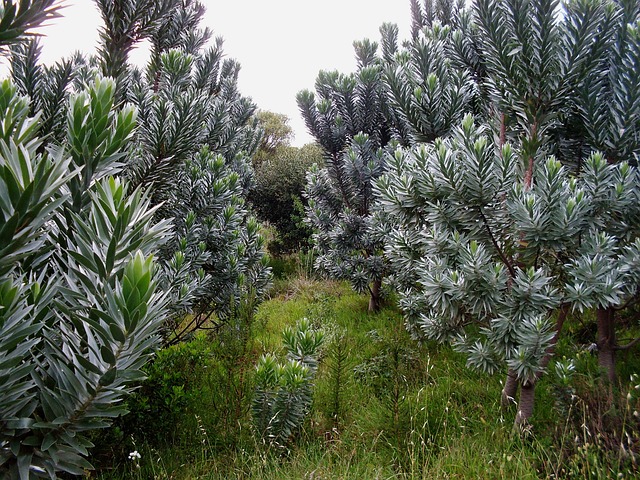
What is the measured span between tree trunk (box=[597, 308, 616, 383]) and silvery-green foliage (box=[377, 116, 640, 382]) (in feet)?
1.95

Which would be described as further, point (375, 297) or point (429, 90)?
point (375, 297)

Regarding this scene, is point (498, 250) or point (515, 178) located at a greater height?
point (515, 178)

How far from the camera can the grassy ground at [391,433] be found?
7.68 feet

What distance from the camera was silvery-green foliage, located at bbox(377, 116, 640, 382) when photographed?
234cm

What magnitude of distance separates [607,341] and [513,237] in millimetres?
1208

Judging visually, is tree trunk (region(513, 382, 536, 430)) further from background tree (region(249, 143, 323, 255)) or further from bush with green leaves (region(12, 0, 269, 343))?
background tree (region(249, 143, 323, 255))

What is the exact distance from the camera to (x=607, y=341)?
3039 millimetres

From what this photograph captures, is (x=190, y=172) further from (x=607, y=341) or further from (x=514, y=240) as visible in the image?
(x=607, y=341)

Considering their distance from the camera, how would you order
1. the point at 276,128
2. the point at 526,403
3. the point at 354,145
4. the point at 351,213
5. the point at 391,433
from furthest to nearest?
the point at 276,128 < the point at 351,213 < the point at 354,145 < the point at 391,433 < the point at 526,403

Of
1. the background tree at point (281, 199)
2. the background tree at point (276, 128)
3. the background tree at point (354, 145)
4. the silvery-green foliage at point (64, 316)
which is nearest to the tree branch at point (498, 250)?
the silvery-green foliage at point (64, 316)

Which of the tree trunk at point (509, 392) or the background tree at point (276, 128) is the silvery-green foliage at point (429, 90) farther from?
the background tree at point (276, 128)

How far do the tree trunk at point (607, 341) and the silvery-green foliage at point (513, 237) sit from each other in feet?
1.95

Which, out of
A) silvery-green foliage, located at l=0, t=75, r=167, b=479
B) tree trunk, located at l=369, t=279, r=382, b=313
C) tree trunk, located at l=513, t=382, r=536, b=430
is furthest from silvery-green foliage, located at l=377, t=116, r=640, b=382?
tree trunk, located at l=369, t=279, r=382, b=313

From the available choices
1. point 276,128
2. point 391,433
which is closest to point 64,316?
point 391,433
